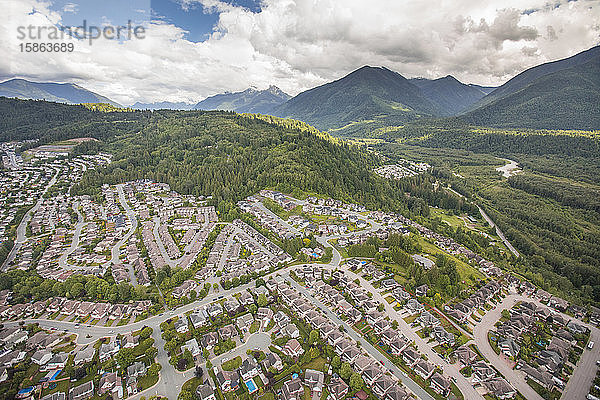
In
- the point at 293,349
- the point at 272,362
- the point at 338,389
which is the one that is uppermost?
the point at 338,389

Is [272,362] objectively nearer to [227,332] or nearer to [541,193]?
[227,332]

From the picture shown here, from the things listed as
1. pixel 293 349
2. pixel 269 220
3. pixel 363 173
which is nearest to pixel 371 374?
pixel 293 349

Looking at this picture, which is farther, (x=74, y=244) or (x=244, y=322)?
(x=74, y=244)

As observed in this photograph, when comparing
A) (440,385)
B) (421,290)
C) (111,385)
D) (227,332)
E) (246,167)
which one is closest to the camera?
(111,385)

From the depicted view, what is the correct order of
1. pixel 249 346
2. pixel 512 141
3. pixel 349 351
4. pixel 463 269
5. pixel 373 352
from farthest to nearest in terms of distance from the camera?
pixel 512 141 < pixel 463 269 < pixel 249 346 < pixel 373 352 < pixel 349 351

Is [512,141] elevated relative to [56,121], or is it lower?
elevated

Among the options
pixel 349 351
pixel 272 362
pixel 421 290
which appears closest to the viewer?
pixel 272 362

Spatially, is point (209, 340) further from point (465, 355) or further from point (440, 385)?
point (465, 355)

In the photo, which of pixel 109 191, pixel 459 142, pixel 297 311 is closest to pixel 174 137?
pixel 109 191

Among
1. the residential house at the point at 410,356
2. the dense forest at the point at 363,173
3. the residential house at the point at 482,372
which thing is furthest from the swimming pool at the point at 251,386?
the dense forest at the point at 363,173

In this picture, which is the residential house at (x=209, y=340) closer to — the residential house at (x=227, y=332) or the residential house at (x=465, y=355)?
the residential house at (x=227, y=332)

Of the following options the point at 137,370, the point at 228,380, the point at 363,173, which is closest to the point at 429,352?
the point at 228,380
